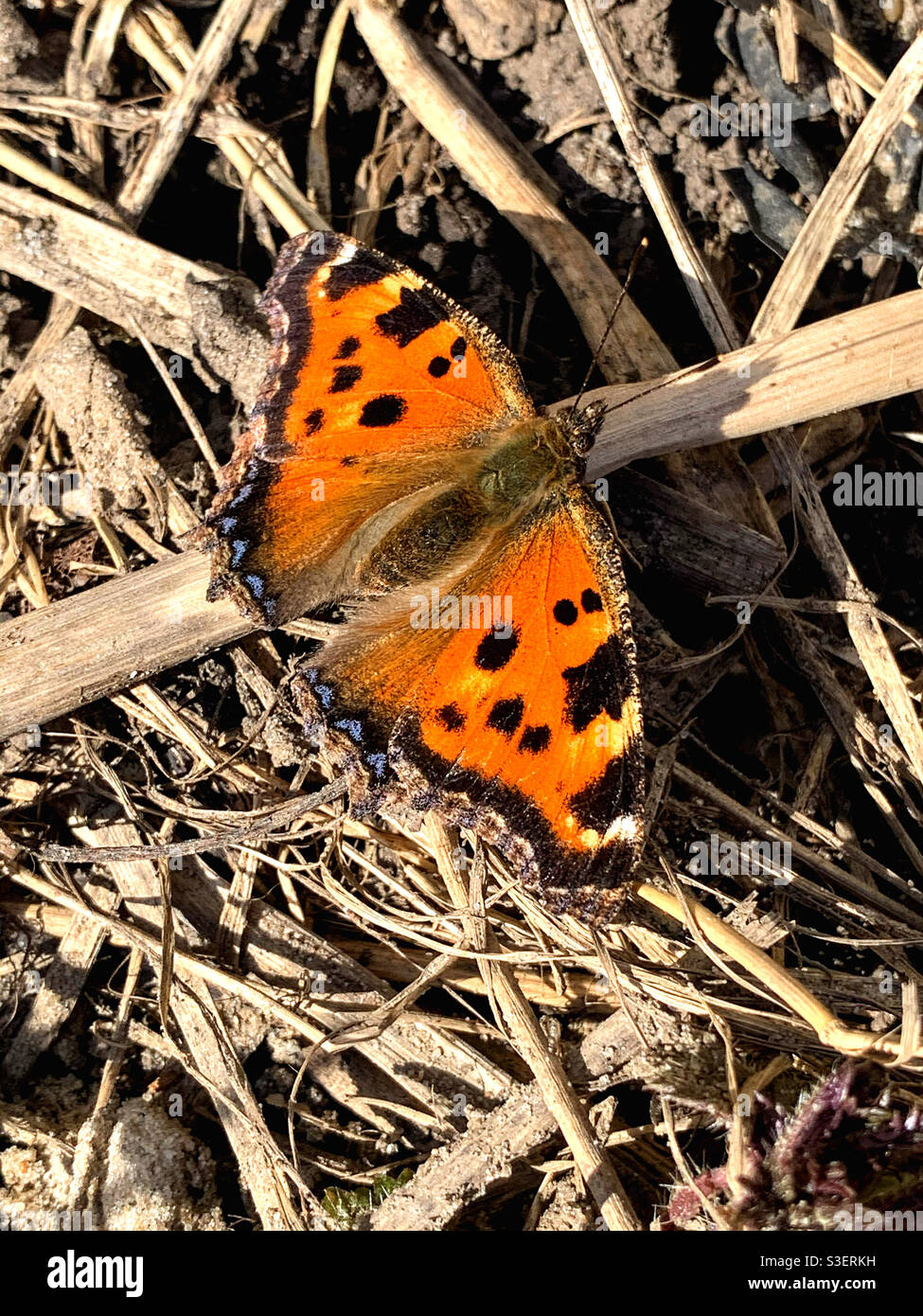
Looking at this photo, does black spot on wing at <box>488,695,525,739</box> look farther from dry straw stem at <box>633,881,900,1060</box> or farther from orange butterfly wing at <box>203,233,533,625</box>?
dry straw stem at <box>633,881,900,1060</box>

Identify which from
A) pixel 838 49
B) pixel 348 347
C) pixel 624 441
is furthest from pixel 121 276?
pixel 838 49

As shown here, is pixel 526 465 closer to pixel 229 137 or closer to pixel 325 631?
pixel 325 631

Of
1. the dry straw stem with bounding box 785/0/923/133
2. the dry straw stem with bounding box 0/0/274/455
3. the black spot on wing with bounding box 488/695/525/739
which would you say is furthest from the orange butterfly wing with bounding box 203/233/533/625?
the dry straw stem with bounding box 785/0/923/133

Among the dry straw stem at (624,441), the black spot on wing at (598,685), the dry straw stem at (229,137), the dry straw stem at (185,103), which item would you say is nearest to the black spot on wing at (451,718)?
the black spot on wing at (598,685)

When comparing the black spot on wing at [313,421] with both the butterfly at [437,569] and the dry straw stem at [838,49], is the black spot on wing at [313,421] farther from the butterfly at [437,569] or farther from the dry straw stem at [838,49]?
the dry straw stem at [838,49]
